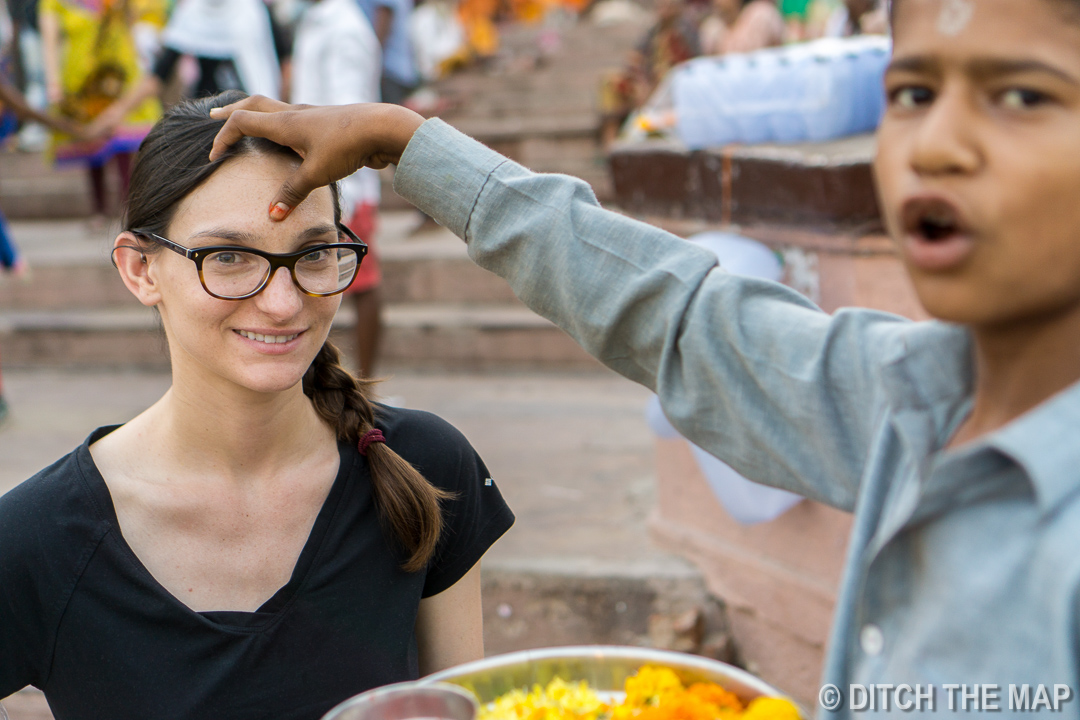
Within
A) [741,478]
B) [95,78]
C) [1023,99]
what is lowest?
[741,478]

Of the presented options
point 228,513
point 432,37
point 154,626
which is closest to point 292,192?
point 228,513

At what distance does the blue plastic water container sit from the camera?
2775mm

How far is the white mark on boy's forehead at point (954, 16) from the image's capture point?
27.7 inches

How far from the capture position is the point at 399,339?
560 centimetres

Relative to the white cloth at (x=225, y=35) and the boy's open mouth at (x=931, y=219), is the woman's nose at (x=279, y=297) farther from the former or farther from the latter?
the white cloth at (x=225, y=35)

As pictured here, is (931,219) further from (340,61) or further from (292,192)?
(340,61)

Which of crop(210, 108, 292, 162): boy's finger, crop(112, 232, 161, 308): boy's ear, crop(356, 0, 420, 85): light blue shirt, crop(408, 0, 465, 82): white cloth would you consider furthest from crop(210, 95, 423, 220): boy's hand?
crop(408, 0, 465, 82): white cloth

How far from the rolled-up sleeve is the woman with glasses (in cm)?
53

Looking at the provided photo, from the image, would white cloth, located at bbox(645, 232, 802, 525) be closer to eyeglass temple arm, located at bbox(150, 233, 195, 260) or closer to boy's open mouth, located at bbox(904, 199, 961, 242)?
eyeglass temple arm, located at bbox(150, 233, 195, 260)

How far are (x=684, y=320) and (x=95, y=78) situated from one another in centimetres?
644

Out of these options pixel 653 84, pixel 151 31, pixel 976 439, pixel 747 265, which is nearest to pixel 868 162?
pixel 747 265

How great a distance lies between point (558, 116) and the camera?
861 cm

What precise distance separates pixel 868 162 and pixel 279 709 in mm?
1798

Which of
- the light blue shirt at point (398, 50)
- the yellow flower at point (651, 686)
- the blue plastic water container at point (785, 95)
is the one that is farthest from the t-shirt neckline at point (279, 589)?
the light blue shirt at point (398, 50)
